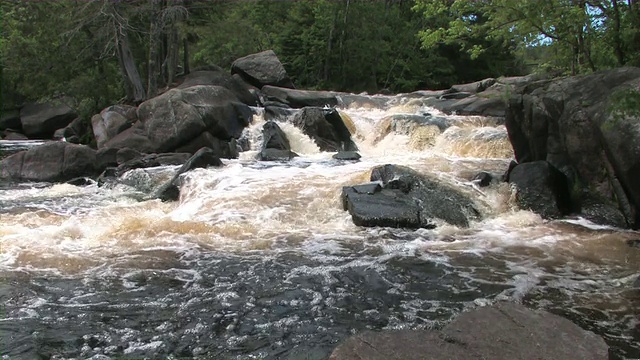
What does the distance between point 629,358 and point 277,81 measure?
19071 mm

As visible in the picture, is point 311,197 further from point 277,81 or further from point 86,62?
point 86,62

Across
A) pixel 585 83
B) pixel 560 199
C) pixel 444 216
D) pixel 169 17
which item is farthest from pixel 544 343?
pixel 169 17

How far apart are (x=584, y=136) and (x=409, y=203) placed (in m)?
3.27

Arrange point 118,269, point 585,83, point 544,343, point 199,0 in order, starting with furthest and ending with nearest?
point 199,0 < point 585,83 < point 118,269 < point 544,343

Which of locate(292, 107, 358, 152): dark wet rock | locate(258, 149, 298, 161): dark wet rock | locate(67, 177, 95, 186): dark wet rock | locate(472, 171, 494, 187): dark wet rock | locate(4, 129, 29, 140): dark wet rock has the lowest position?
locate(4, 129, 29, 140): dark wet rock

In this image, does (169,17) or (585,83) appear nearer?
(585,83)

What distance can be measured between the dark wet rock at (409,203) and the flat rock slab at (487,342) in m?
4.13

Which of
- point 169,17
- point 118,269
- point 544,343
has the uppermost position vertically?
point 169,17

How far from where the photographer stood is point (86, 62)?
20031mm

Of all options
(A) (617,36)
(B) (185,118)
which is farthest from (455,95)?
(A) (617,36)

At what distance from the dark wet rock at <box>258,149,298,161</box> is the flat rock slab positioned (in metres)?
10.00

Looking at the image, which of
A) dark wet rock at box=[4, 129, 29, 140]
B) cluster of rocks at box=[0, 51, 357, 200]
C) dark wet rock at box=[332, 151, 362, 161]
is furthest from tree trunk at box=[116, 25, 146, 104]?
dark wet rock at box=[332, 151, 362, 161]

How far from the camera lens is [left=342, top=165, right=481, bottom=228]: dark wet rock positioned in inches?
319

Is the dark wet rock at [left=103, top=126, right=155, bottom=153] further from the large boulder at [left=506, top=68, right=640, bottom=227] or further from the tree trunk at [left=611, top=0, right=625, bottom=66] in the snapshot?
the tree trunk at [left=611, top=0, right=625, bottom=66]
